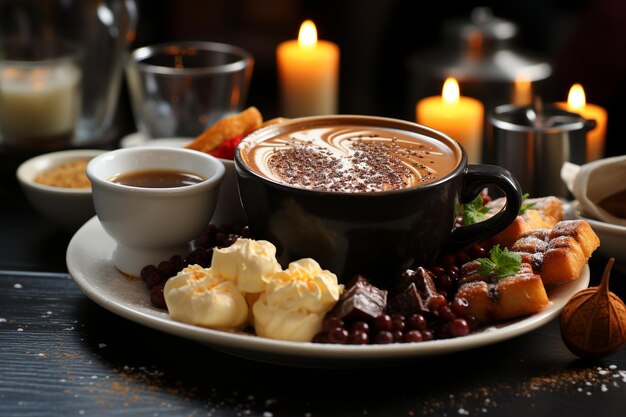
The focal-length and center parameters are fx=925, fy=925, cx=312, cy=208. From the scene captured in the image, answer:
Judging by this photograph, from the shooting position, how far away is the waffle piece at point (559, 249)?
137 cm

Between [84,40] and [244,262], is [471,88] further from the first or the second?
[244,262]

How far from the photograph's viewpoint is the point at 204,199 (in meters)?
1.48

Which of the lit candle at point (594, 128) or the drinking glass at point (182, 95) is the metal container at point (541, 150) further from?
the drinking glass at point (182, 95)

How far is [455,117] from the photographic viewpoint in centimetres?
222

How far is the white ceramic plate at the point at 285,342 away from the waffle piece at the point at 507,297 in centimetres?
2

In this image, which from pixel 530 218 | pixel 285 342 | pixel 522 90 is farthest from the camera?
pixel 522 90

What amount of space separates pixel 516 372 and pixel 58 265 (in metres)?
0.84

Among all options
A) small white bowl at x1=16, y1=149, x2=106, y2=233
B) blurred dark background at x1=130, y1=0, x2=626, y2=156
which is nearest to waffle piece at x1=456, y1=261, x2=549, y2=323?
small white bowl at x1=16, y1=149, x2=106, y2=233

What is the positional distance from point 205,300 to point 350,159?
36cm

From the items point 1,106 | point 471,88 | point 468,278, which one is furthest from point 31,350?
point 471,88

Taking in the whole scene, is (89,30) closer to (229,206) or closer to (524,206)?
(229,206)

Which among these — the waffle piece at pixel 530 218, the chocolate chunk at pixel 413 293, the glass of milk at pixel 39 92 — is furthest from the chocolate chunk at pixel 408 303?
the glass of milk at pixel 39 92

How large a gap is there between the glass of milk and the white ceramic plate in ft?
2.85

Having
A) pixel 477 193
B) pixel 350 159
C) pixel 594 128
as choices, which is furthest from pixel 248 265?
pixel 594 128
